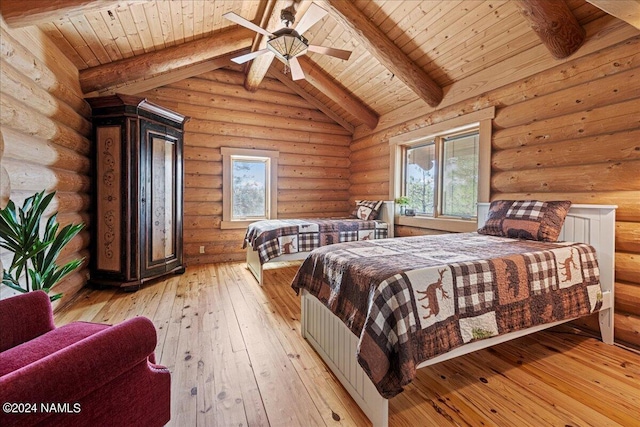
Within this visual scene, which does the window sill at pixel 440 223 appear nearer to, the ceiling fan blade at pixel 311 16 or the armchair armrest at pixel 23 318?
the ceiling fan blade at pixel 311 16

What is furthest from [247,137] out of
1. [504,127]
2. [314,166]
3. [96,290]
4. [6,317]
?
[6,317]

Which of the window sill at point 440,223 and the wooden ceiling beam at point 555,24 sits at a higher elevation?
the wooden ceiling beam at point 555,24

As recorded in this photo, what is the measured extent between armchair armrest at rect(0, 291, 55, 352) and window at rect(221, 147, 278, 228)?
354 centimetres

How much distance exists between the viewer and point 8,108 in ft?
6.85

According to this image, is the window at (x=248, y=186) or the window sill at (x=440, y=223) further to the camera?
the window at (x=248, y=186)

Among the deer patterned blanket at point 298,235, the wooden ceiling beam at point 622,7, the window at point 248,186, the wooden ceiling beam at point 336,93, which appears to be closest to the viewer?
the wooden ceiling beam at point 622,7

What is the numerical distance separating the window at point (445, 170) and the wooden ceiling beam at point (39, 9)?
378 centimetres

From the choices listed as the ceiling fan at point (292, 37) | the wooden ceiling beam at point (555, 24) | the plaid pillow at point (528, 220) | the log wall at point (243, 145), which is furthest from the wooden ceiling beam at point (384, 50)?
the log wall at point (243, 145)

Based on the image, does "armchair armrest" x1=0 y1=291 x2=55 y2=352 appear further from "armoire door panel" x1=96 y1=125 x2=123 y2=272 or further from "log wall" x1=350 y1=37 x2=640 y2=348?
"log wall" x1=350 y1=37 x2=640 y2=348

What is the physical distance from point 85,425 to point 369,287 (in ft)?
3.89

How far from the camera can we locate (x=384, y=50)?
3340 millimetres

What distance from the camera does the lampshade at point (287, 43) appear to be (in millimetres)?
2676

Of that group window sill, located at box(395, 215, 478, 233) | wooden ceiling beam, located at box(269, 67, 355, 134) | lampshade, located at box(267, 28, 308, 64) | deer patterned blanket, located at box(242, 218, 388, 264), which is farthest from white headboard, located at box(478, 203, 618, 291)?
wooden ceiling beam, located at box(269, 67, 355, 134)

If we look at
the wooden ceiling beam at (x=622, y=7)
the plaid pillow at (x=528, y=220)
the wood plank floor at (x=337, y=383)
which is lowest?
the wood plank floor at (x=337, y=383)
